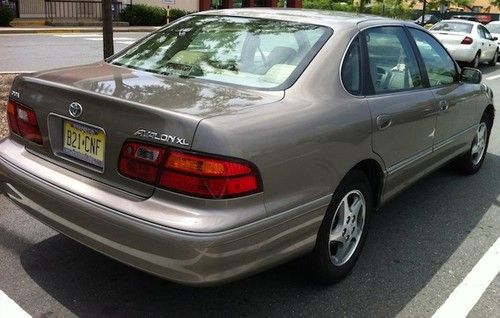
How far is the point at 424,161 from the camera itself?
4.36 m

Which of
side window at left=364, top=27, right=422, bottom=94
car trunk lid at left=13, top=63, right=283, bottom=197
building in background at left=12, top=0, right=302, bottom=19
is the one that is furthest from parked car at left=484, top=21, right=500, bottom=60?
car trunk lid at left=13, top=63, right=283, bottom=197

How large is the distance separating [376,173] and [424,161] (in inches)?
32.5

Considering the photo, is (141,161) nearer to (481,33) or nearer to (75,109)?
(75,109)

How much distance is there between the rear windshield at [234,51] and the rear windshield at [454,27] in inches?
573

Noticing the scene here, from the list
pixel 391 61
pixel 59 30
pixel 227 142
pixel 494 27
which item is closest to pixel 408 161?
pixel 391 61

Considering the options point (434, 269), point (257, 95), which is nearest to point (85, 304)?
point (257, 95)

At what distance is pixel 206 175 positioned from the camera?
2.56 meters

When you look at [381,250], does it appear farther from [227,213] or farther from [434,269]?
[227,213]

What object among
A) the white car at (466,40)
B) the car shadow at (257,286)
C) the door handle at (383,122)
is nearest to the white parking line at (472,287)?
the car shadow at (257,286)

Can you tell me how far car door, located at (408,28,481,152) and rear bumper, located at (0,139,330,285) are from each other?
192 cm

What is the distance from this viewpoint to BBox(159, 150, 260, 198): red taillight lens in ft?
8.39

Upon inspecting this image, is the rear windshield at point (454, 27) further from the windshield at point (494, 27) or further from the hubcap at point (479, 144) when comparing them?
the hubcap at point (479, 144)

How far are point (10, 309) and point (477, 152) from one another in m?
4.75

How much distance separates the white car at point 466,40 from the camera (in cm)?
1625
